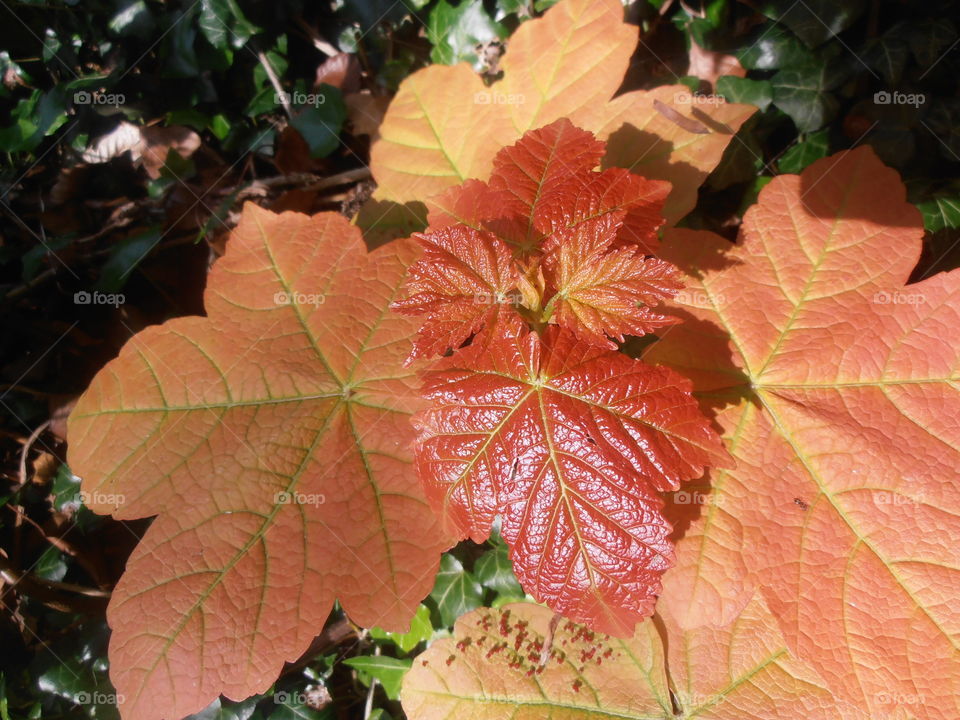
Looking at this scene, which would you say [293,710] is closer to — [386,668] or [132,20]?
[386,668]

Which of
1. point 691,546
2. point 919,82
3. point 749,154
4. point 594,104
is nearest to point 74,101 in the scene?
point 594,104

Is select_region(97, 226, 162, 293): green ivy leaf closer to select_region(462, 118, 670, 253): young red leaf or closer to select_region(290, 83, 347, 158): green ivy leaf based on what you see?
select_region(290, 83, 347, 158): green ivy leaf

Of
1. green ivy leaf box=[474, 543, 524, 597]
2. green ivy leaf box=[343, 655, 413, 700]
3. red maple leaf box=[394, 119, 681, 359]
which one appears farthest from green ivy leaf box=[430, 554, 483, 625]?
red maple leaf box=[394, 119, 681, 359]

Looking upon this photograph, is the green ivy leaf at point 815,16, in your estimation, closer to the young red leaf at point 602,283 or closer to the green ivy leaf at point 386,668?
the young red leaf at point 602,283

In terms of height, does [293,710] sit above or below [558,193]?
below

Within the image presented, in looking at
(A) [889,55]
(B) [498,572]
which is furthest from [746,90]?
(B) [498,572]

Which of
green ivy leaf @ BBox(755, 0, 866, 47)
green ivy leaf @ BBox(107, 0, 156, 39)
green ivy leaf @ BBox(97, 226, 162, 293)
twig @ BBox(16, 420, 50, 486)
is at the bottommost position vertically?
twig @ BBox(16, 420, 50, 486)
